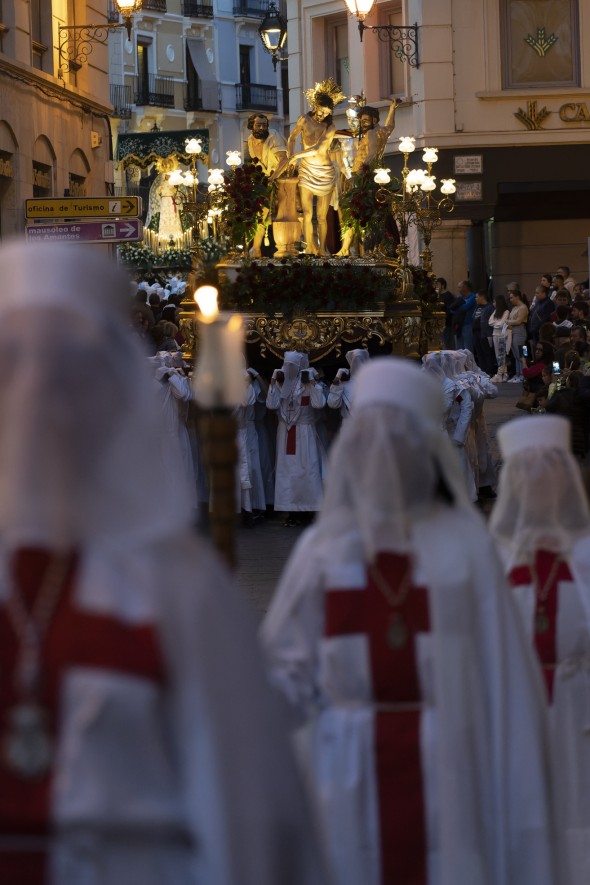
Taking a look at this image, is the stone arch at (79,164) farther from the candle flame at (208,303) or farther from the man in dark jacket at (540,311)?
the candle flame at (208,303)

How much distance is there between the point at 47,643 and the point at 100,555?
0.55 ft

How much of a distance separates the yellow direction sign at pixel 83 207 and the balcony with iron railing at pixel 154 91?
4386 cm

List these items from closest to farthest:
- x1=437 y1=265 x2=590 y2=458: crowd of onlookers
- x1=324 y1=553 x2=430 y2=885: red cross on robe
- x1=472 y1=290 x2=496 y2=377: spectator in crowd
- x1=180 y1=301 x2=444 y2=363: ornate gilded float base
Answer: x1=324 y1=553 x2=430 y2=885: red cross on robe, x1=437 y1=265 x2=590 y2=458: crowd of onlookers, x1=180 y1=301 x2=444 y2=363: ornate gilded float base, x1=472 y1=290 x2=496 y2=377: spectator in crowd

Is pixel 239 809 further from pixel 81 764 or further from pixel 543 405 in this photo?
pixel 543 405

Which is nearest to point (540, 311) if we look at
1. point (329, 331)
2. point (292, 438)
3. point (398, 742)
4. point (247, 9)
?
point (329, 331)

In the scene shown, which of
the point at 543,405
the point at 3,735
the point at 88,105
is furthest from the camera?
the point at 88,105

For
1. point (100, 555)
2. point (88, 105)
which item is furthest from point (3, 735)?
point (88, 105)

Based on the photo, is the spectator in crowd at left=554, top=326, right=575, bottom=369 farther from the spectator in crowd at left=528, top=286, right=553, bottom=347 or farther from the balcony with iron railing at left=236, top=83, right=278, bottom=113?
the balcony with iron railing at left=236, top=83, right=278, bottom=113

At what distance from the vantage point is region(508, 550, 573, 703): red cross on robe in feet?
19.4

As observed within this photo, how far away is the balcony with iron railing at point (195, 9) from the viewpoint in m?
63.9

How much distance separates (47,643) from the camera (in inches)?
113

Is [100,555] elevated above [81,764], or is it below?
above

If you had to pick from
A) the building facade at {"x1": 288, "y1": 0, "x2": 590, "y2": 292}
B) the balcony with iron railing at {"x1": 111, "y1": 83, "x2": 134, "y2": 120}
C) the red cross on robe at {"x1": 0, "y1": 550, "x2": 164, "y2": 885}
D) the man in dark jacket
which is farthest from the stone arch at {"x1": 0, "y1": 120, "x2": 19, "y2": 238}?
the balcony with iron railing at {"x1": 111, "y1": 83, "x2": 134, "y2": 120}

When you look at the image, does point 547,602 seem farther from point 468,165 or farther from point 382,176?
point 468,165
